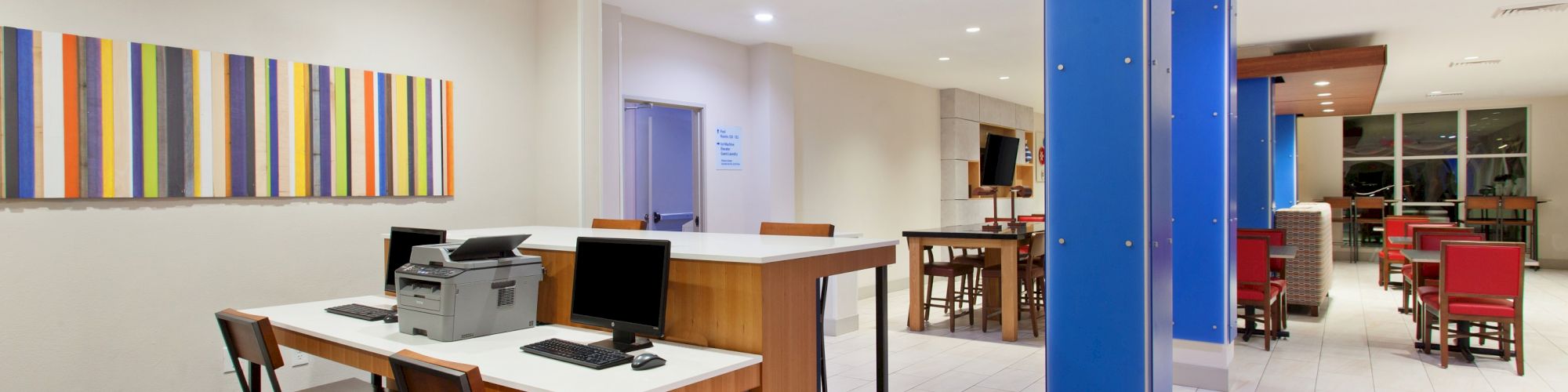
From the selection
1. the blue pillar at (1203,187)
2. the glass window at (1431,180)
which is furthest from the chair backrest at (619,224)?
the glass window at (1431,180)

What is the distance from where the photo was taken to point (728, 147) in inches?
298

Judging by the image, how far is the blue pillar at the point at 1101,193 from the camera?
2.77 meters

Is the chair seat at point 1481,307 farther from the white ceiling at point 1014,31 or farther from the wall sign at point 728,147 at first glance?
the wall sign at point 728,147

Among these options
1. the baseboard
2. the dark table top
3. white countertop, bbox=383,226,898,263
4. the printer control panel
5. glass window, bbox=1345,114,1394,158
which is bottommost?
the baseboard

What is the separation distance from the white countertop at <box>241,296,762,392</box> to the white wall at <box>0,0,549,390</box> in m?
0.87

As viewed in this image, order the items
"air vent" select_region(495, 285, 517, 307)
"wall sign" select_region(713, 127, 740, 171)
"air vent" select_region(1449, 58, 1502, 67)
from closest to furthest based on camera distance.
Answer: "air vent" select_region(495, 285, 517, 307), "wall sign" select_region(713, 127, 740, 171), "air vent" select_region(1449, 58, 1502, 67)

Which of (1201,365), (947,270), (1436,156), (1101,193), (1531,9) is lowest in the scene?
(1201,365)

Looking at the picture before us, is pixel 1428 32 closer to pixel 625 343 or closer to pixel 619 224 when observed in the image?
pixel 619 224

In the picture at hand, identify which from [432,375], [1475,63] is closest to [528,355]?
[432,375]

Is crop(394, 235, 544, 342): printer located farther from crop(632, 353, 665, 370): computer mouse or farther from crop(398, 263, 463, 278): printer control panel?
crop(632, 353, 665, 370): computer mouse

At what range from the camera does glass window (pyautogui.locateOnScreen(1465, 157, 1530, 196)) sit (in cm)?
1299

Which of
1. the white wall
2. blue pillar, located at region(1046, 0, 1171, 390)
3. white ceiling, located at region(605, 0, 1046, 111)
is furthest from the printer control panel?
white ceiling, located at region(605, 0, 1046, 111)

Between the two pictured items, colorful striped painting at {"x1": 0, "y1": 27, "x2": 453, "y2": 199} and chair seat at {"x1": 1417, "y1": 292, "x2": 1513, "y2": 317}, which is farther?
chair seat at {"x1": 1417, "y1": 292, "x2": 1513, "y2": 317}

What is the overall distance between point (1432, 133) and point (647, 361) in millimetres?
16175
